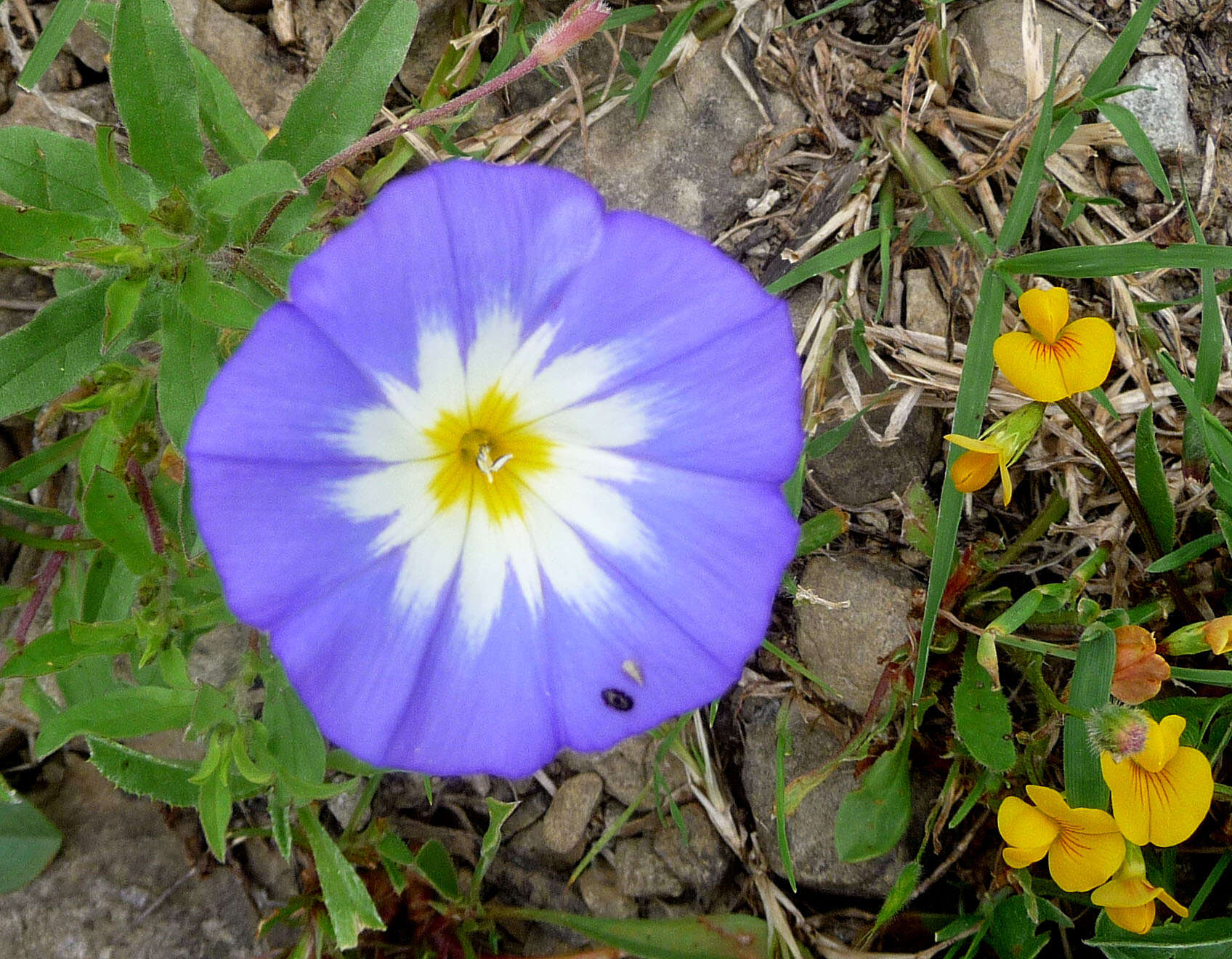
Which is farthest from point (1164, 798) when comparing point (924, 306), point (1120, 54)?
point (1120, 54)

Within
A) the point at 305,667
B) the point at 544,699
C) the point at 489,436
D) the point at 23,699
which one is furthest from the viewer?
the point at 23,699

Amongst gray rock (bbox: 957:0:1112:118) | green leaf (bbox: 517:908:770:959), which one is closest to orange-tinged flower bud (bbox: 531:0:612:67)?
gray rock (bbox: 957:0:1112:118)

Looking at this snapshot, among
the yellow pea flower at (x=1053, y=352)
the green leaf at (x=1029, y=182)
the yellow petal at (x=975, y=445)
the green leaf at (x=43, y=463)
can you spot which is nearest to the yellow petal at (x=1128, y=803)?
the yellow petal at (x=975, y=445)

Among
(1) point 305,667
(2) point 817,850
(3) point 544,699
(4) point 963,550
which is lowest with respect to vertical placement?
(2) point 817,850

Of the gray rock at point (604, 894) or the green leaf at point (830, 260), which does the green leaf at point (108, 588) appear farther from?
the green leaf at point (830, 260)

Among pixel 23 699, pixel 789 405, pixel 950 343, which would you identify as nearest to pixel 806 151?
pixel 950 343

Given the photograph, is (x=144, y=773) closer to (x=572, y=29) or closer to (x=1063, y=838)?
(x=572, y=29)

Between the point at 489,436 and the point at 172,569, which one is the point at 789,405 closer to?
the point at 489,436

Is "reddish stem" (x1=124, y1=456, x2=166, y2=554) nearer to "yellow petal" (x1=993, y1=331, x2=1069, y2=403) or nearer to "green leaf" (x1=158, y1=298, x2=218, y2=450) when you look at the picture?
"green leaf" (x1=158, y1=298, x2=218, y2=450)
